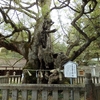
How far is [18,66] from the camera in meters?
18.1

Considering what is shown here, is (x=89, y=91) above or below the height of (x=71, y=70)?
below

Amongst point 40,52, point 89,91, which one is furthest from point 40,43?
point 89,91

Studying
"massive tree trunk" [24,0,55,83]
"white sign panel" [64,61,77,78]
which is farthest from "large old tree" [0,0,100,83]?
"white sign panel" [64,61,77,78]

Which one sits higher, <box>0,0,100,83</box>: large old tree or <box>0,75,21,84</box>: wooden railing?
<box>0,0,100,83</box>: large old tree

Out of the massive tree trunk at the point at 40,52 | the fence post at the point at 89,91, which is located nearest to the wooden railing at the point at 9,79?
the massive tree trunk at the point at 40,52

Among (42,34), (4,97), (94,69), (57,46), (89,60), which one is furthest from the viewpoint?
(89,60)

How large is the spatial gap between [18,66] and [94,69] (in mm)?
9549

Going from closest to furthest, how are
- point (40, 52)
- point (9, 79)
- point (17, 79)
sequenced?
1. point (40, 52)
2. point (9, 79)
3. point (17, 79)

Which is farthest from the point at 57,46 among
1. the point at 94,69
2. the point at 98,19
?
the point at 98,19

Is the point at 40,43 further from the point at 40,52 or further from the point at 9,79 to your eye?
the point at 9,79

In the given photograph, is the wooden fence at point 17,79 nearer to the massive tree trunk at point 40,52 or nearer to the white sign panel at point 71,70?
the massive tree trunk at point 40,52

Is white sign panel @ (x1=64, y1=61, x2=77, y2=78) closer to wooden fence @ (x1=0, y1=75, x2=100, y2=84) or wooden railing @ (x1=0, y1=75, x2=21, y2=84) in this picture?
wooden fence @ (x1=0, y1=75, x2=100, y2=84)

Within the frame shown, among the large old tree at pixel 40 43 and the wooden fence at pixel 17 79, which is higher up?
the large old tree at pixel 40 43

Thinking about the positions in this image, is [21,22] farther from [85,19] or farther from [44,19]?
[85,19]
